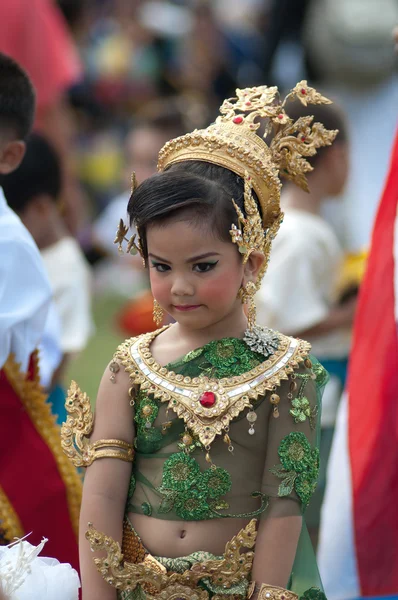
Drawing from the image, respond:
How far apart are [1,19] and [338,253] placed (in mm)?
2899

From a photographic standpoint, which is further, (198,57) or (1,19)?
(198,57)

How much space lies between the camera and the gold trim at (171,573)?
233cm

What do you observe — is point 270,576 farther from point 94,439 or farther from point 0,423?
point 0,423

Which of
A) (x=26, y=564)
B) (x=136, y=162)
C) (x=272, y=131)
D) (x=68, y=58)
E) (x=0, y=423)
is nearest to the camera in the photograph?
(x=26, y=564)

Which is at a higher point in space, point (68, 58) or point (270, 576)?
point (68, 58)

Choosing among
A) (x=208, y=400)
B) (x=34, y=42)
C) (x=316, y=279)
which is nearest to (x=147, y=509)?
(x=208, y=400)

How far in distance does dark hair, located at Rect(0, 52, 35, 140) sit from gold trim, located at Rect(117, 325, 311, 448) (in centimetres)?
→ 106

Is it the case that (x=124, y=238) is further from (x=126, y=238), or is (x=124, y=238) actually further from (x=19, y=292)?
(x=19, y=292)

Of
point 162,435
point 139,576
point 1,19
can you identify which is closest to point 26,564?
point 139,576

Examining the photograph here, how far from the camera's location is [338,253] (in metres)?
4.42

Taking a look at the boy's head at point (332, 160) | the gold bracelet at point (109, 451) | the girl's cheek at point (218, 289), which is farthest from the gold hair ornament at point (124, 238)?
the boy's head at point (332, 160)

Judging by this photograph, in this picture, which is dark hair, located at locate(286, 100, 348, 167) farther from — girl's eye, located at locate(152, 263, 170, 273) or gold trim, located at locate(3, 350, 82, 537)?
girl's eye, located at locate(152, 263, 170, 273)

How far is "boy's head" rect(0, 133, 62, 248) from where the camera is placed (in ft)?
13.6

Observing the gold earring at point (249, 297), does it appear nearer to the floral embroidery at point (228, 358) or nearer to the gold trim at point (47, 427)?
the floral embroidery at point (228, 358)
